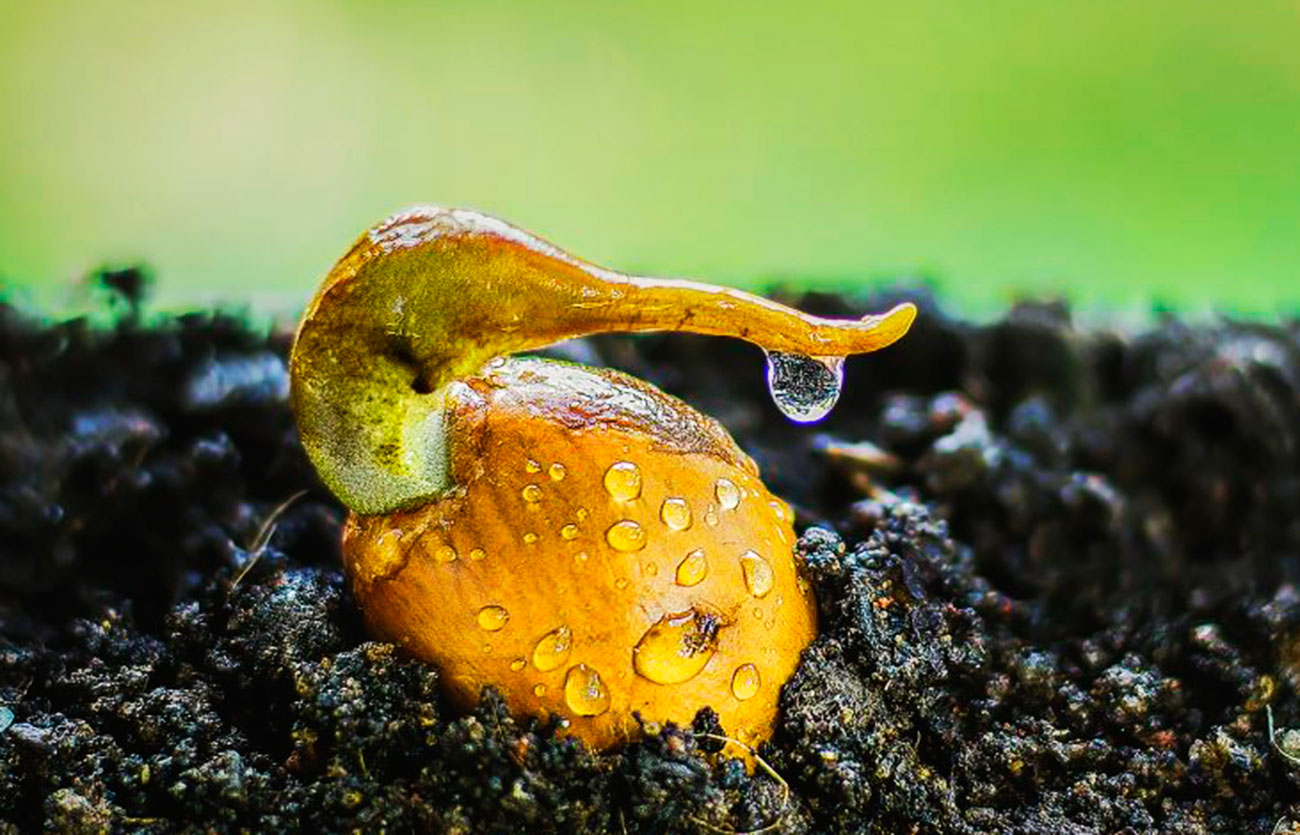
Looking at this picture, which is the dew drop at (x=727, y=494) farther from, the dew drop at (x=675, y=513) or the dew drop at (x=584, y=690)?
the dew drop at (x=584, y=690)

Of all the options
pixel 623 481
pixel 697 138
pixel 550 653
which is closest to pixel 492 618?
pixel 550 653

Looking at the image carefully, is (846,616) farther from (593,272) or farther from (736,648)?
(593,272)

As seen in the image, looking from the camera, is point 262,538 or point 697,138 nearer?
point 262,538

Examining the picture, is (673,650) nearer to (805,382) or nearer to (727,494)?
(727,494)

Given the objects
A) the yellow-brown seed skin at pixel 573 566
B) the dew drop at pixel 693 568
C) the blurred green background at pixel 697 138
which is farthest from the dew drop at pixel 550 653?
the blurred green background at pixel 697 138

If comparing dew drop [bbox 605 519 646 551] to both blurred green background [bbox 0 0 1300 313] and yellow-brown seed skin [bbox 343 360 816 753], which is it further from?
blurred green background [bbox 0 0 1300 313]

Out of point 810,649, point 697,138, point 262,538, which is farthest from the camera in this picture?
point 697,138

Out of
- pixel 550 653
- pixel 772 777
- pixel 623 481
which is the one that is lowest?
pixel 772 777
